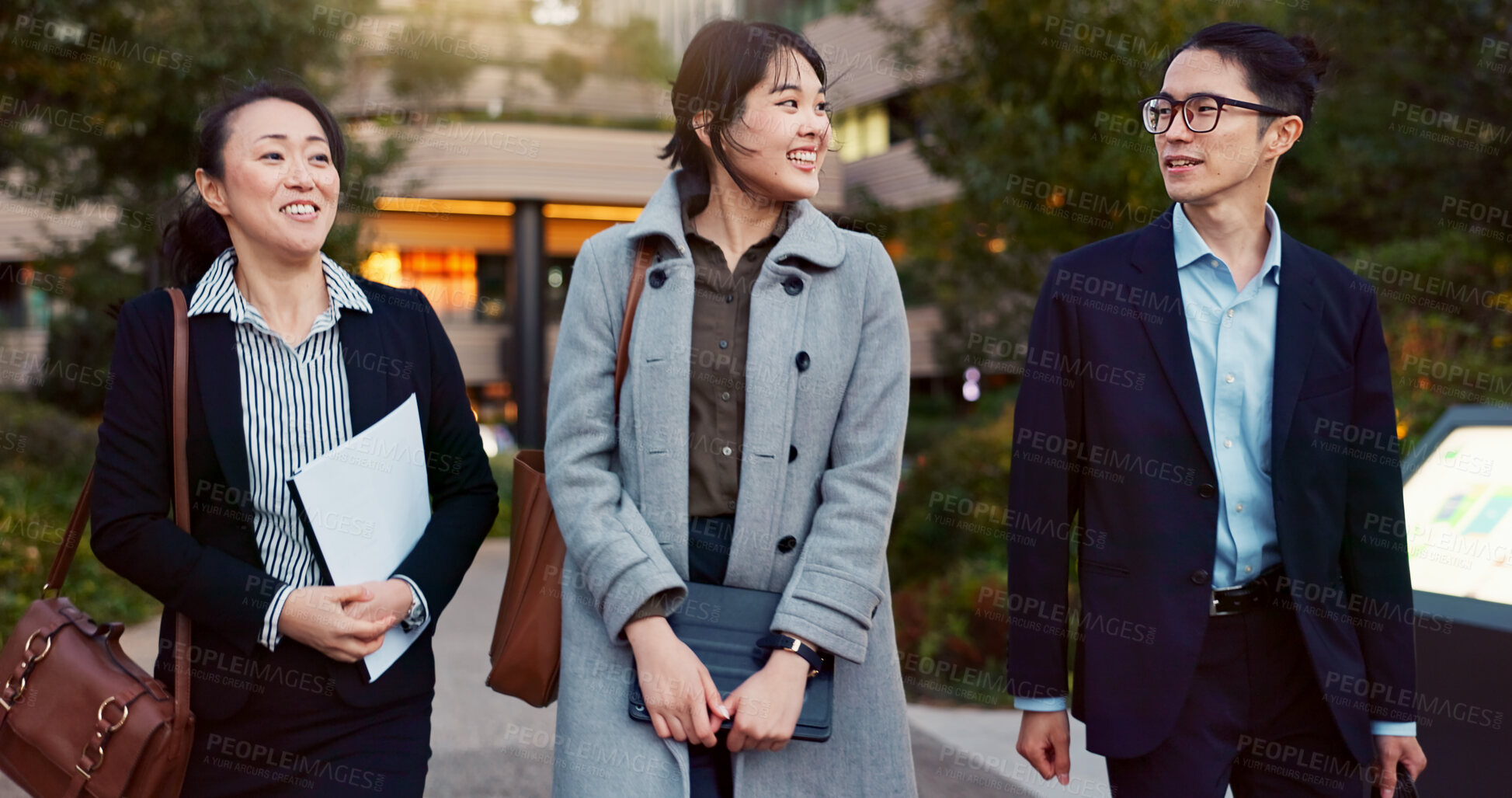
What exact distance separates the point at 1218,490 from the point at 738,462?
2.96 ft

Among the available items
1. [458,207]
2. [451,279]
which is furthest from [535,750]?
A: [451,279]

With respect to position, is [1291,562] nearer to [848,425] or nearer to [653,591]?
[848,425]

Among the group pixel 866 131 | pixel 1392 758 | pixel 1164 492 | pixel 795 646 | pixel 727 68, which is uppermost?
pixel 727 68

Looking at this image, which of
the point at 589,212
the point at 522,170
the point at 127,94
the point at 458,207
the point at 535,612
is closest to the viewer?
the point at 535,612

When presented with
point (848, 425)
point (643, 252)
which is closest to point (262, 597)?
point (643, 252)

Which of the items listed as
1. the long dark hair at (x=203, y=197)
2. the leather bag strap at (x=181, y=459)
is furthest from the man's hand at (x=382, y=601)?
the long dark hair at (x=203, y=197)

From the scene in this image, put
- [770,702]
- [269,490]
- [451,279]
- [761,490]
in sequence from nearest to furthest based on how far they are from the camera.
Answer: [770,702], [761,490], [269,490], [451,279]

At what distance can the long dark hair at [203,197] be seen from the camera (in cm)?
242

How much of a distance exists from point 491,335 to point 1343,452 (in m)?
28.1

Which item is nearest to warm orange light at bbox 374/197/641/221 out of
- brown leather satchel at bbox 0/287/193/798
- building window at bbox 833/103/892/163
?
building window at bbox 833/103/892/163

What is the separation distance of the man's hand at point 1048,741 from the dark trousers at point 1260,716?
0.16 meters

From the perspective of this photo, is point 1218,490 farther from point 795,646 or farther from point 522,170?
point 522,170

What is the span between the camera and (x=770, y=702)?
207cm

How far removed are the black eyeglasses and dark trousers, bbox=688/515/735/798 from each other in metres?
1.10
